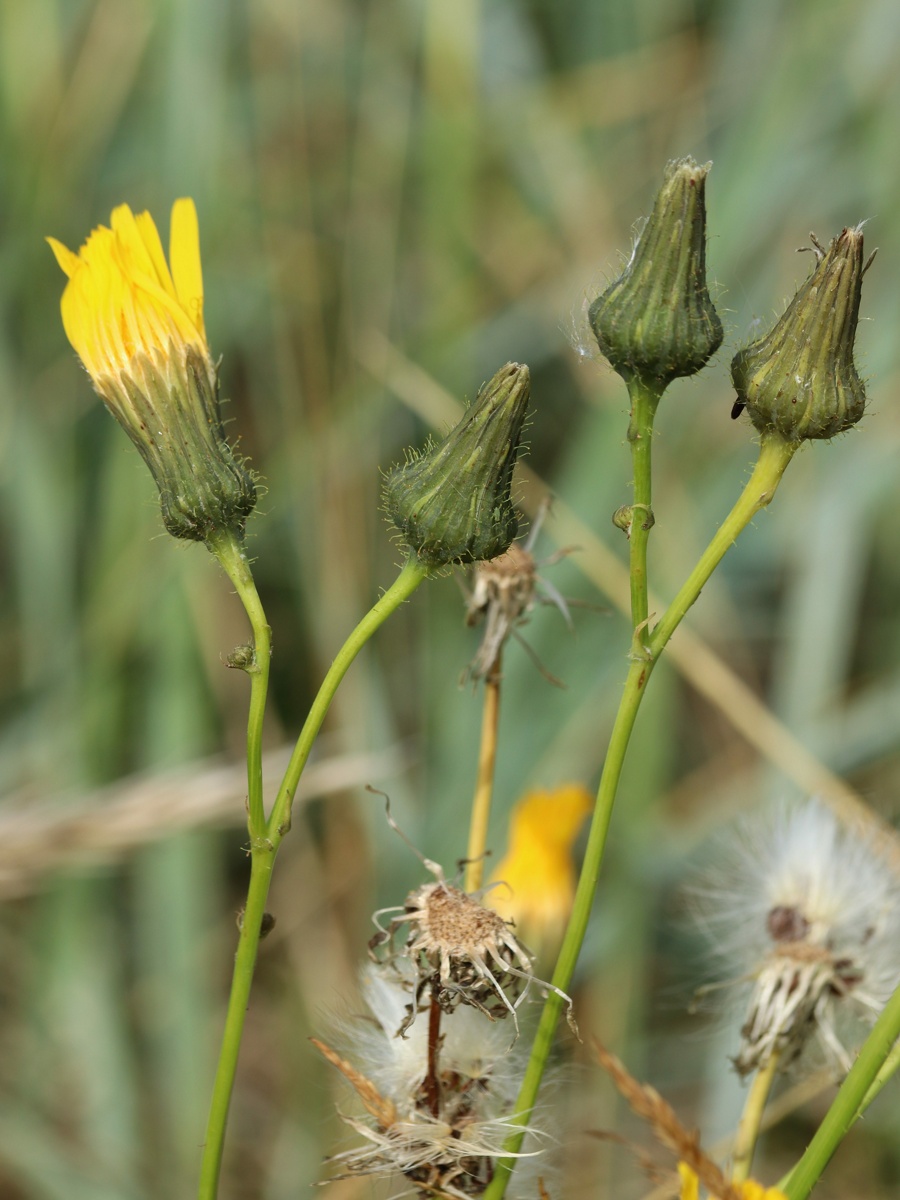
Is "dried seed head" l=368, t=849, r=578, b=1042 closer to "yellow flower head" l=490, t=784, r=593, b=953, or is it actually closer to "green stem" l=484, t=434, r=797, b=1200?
"green stem" l=484, t=434, r=797, b=1200

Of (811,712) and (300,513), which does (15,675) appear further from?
(811,712)

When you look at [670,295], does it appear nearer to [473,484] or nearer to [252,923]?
[473,484]

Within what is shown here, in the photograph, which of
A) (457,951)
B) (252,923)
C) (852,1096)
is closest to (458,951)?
(457,951)

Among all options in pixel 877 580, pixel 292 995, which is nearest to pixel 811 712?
pixel 877 580

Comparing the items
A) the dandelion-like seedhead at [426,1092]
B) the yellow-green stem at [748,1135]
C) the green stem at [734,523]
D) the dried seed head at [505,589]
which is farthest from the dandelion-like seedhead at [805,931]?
the green stem at [734,523]

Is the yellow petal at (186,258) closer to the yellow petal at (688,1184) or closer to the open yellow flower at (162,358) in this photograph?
the open yellow flower at (162,358)

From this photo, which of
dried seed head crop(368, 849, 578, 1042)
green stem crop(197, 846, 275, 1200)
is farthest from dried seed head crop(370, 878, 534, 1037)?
green stem crop(197, 846, 275, 1200)
